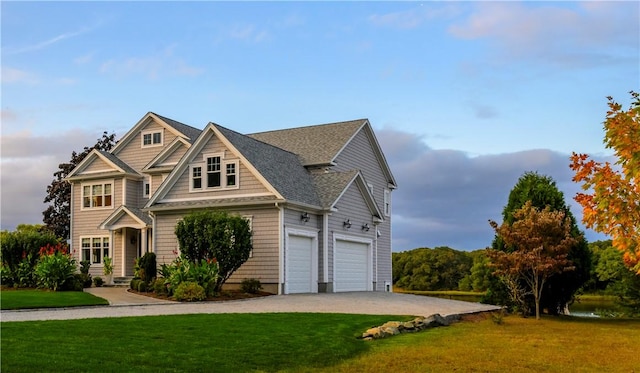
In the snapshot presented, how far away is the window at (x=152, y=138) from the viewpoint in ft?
121

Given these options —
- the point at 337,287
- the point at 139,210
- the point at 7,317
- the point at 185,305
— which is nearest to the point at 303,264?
the point at 337,287

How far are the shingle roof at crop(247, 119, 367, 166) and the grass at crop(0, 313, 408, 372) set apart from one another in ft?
57.7

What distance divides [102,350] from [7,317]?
21.4ft

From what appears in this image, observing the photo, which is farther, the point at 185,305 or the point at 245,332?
the point at 185,305

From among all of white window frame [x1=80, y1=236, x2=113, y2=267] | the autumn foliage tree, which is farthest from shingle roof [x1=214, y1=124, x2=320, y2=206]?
white window frame [x1=80, y1=236, x2=113, y2=267]

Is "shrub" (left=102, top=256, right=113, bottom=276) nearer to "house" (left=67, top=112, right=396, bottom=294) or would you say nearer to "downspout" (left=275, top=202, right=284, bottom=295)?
"house" (left=67, top=112, right=396, bottom=294)

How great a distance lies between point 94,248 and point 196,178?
1129cm

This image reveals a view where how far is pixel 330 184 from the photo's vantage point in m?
29.8

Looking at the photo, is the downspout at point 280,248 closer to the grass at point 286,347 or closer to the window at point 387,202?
the grass at point 286,347

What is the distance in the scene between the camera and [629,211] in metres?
9.48

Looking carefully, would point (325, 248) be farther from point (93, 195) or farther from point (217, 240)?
point (93, 195)

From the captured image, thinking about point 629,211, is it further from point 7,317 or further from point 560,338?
point 7,317

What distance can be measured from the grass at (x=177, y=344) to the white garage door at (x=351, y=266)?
44.1ft

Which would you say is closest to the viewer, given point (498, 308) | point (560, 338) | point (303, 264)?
point (560, 338)
